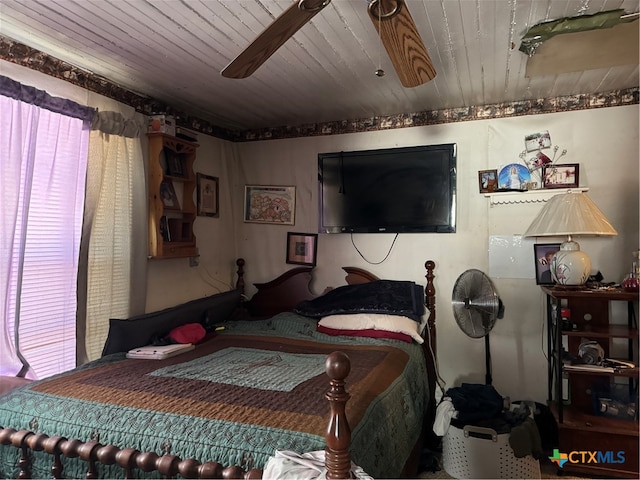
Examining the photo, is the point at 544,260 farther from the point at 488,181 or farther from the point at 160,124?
the point at 160,124

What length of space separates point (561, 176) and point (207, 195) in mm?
2787

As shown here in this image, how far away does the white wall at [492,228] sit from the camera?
2.94 m

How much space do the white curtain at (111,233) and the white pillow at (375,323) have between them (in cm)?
134

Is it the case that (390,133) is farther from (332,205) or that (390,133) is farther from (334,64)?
(334,64)

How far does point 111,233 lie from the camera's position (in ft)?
8.65

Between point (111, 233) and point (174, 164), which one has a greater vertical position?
point (174, 164)

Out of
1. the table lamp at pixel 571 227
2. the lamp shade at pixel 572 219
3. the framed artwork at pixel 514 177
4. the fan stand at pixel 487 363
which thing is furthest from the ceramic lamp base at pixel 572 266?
the fan stand at pixel 487 363

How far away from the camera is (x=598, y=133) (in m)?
2.98

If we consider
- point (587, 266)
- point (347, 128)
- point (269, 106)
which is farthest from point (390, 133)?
point (587, 266)

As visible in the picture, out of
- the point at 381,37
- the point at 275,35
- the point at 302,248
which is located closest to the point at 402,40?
the point at 381,37

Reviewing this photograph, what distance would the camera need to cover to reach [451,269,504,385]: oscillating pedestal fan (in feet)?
9.99

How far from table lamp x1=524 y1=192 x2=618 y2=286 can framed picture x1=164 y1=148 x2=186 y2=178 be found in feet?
8.33

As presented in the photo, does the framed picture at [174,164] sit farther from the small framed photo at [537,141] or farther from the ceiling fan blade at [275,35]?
the small framed photo at [537,141]

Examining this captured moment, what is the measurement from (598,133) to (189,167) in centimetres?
299
